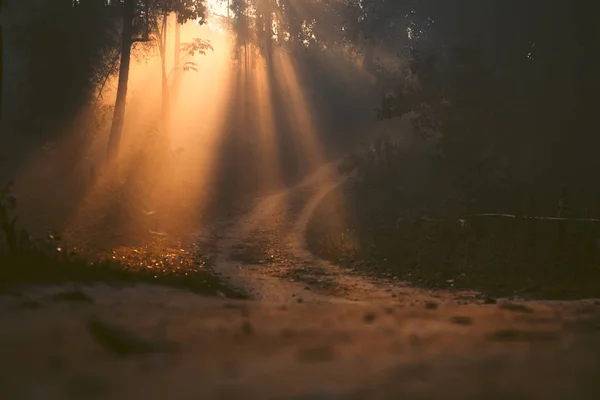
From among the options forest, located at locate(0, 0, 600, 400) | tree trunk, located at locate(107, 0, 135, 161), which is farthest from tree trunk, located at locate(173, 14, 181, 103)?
tree trunk, located at locate(107, 0, 135, 161)

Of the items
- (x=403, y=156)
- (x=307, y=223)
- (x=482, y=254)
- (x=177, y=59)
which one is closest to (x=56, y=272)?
(x=482, y=254)

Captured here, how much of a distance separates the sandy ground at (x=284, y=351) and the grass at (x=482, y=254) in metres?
5.78

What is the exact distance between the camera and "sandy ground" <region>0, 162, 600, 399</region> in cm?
288

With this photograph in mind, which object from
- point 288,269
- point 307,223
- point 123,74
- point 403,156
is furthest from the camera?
point 403,156

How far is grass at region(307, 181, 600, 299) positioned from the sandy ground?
578 centimetres

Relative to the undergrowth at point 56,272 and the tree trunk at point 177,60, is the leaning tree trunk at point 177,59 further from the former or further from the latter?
the undergrowth at point 56,272

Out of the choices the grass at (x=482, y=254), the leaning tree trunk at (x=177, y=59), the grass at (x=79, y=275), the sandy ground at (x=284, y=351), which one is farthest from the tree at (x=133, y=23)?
the sandy ground at (x=284, y=351)

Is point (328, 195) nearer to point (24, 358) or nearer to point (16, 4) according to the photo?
point (16, 4)

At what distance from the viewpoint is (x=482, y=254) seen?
1540 cm

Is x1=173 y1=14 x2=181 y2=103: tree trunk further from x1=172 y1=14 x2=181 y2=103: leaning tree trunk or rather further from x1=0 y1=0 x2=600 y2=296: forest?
x1=0 y1=0 x2=600 y2=296: forest

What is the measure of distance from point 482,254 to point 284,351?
40.7 ft

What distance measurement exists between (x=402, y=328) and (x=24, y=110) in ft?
74.8

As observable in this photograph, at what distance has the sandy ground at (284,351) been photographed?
9.43 ft

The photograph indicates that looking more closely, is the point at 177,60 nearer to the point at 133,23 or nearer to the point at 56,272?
the point at 133,23
